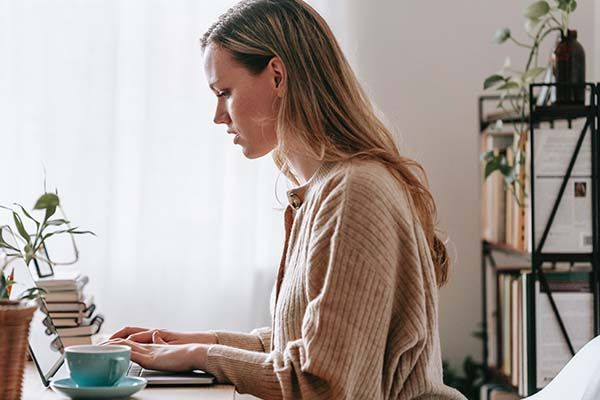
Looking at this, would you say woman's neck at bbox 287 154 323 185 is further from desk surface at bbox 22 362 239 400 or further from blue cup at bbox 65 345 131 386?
blue cup at bbox 65 345 131 386

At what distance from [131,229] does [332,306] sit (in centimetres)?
182

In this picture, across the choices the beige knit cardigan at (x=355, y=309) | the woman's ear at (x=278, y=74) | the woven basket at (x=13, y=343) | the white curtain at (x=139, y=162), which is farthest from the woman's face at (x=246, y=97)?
the white curtain at (x=139, y=162)

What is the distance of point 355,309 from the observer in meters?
1.36

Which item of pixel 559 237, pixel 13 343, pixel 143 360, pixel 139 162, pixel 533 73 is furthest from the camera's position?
pixel 139 162

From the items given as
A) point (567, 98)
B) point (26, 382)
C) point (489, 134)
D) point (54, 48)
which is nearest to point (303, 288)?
point (26, 382)

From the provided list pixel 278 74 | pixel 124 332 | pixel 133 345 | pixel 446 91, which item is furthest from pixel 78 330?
pixel 446 91

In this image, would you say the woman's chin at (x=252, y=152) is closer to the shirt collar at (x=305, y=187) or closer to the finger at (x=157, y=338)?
the shirt collar at (x=305, y=187)

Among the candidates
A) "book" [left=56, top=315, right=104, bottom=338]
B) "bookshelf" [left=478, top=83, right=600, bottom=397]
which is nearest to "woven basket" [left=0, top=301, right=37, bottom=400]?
"book" [left=56, top=315, right=104, bottom=338]

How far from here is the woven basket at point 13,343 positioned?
100 centimetres

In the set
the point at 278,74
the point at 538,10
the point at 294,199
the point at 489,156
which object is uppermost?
the point at 538,10

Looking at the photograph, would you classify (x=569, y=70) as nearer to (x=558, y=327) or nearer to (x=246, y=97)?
(x=558, y=327)

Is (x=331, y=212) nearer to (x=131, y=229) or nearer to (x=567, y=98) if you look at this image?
(x=567, y=98)

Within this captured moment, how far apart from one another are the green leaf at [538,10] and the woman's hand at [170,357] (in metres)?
1.55

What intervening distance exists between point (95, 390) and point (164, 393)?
6.2 inches
